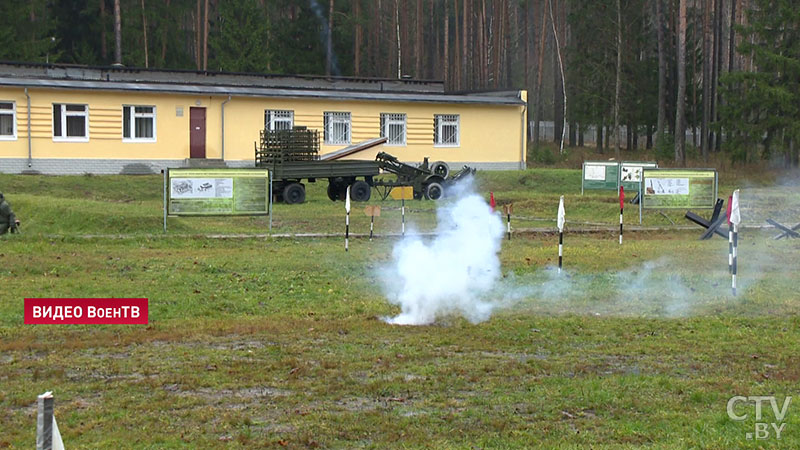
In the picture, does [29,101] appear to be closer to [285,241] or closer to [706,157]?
[285,241]

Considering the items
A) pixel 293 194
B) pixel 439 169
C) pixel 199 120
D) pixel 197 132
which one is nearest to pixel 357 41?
pixel 199 120

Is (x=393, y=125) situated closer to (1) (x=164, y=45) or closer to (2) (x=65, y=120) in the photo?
(2) (x=65, y=120)

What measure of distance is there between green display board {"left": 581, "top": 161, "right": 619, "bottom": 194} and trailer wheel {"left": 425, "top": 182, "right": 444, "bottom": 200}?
6142 mm

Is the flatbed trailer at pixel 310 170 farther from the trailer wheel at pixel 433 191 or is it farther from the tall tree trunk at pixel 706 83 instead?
the tall tree trunk at pixel 706 83

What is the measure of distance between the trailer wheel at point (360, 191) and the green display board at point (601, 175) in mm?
9217

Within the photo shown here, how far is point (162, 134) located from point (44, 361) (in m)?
33.4

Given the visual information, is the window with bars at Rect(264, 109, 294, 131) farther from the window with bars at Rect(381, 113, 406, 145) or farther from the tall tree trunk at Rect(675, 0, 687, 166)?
the tall tree trunk at Rect(675, 0, 687, 166)

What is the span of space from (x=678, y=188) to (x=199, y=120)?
2340 centimetres

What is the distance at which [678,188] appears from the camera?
2756cm

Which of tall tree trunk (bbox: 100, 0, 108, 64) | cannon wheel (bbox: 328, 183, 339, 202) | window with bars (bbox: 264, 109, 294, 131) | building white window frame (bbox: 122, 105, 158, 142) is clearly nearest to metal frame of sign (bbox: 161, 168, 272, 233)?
cannon wheel (bbox: 328, 183, 339, 202)

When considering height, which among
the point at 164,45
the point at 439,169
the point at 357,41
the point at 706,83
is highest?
the point at 357,41

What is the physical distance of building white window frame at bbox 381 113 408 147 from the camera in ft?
157

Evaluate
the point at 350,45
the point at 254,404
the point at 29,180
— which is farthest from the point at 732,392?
the point at 350,45

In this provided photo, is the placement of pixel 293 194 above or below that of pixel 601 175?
below
